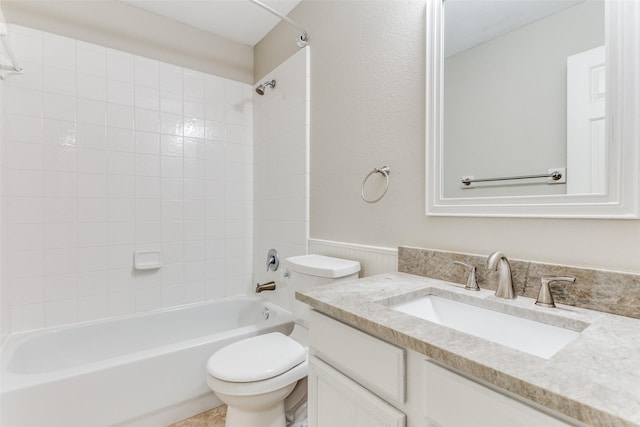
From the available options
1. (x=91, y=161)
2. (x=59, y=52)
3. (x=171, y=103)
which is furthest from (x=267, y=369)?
(x=59, y=52)

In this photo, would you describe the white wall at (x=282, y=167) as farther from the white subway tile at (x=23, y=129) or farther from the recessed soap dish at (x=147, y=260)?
the white subway tile at (x=23, y=129)

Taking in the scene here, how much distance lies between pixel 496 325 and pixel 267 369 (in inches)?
35.0

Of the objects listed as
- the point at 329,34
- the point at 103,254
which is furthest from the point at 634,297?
the point at 103,254

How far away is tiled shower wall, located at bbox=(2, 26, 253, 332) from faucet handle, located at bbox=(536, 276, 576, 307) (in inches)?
81.0

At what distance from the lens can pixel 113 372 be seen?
136 centimetres

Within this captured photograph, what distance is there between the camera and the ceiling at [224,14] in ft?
6.51

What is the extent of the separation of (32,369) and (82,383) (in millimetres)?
544

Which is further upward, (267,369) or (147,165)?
(147,165)

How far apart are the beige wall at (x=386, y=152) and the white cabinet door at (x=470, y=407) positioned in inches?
21.9

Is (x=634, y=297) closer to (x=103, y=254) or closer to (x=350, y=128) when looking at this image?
(x=350, y=128)

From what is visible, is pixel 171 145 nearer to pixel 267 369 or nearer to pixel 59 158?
pixel 59 158

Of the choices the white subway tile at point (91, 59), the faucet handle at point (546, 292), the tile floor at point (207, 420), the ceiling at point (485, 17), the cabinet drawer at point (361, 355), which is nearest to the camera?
the cabinet drawer at point (361, 355)

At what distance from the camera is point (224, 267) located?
2383 mm

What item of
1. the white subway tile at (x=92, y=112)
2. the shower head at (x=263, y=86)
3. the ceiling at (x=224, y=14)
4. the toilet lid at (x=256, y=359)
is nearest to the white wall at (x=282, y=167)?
the shower head at (x=263, y=86)
